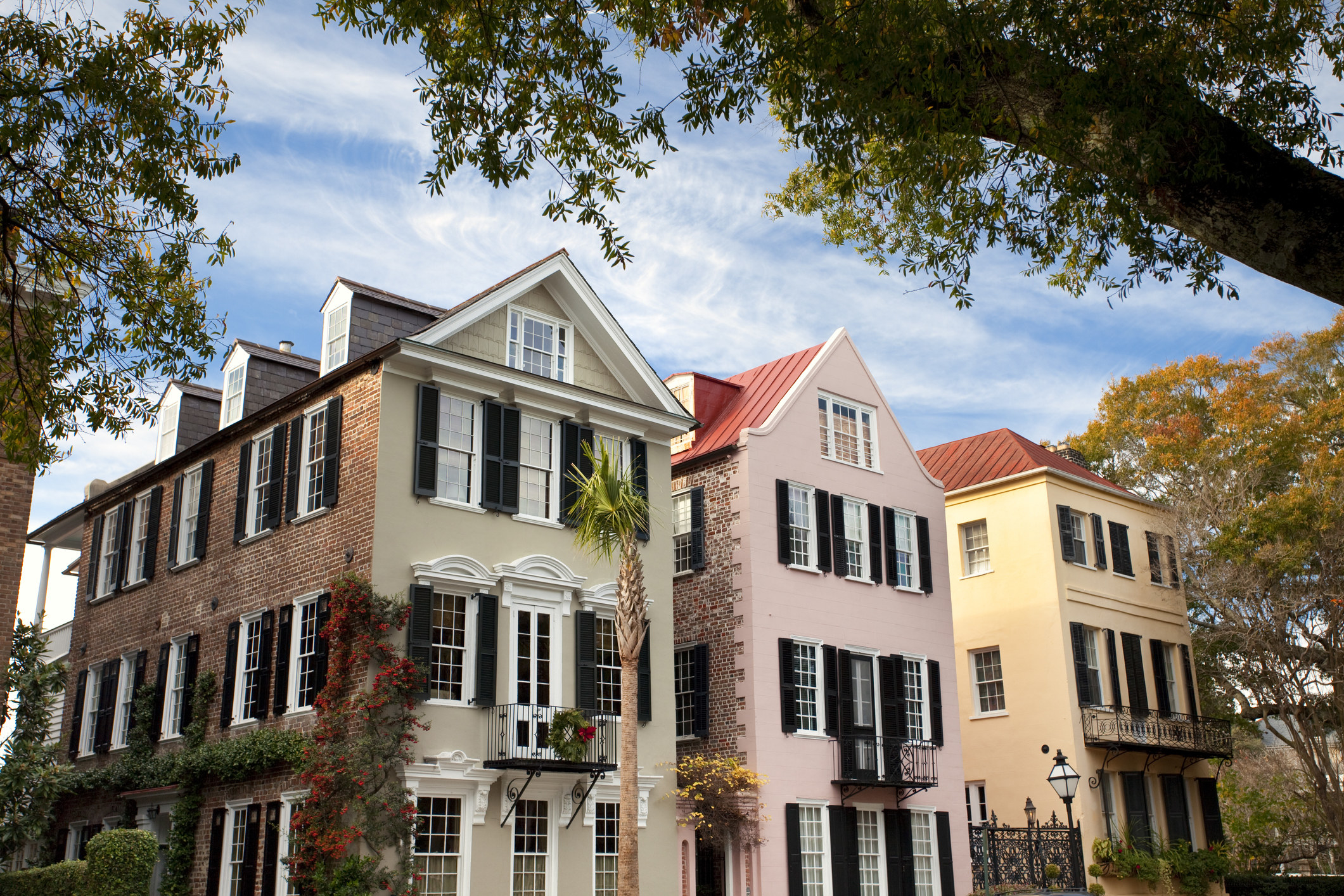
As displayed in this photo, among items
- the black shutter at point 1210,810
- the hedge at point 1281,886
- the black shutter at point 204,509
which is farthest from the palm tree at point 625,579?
the hedge at point 1281,886

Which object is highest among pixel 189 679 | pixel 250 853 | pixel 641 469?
pixel 641 469

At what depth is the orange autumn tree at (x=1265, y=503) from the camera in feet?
101

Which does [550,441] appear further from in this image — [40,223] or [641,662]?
[40,223]

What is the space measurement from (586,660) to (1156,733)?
57.7 feet

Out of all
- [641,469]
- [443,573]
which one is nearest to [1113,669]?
[641,469]

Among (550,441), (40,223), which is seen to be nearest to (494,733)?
(550,441)

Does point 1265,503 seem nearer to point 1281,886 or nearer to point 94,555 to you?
point 1281,886

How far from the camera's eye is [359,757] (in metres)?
17.0

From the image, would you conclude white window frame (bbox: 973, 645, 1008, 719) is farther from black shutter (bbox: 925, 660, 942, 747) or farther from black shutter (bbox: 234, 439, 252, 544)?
black shutter (bbox: 234, 439, 252, 544)

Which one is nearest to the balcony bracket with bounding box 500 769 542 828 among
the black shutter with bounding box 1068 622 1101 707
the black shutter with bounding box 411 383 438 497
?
the black shutter with bounding box 411 383 438 497

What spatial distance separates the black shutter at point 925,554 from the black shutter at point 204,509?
1511 centimetres

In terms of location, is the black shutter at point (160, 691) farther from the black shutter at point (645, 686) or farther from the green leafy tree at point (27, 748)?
the black shutter at point (645, 686)

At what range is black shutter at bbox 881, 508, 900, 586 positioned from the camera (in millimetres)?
26344

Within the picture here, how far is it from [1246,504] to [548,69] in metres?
26.4
